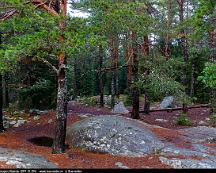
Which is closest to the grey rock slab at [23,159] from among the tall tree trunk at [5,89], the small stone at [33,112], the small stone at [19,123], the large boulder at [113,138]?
the large boulder at [113,138]

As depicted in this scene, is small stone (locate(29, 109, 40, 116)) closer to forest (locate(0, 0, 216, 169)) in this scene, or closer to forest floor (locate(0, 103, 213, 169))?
forest (locate(0, 0, 216, 169))

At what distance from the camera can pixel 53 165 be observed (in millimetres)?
13172

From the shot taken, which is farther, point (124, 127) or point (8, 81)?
point (8, 81)

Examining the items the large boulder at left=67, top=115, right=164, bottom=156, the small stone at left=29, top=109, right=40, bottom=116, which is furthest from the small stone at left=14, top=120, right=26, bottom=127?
the large boulder at left=67, top=115, right=164, bottom=156

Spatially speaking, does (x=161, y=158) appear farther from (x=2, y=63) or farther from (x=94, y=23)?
(x=2, y=63)

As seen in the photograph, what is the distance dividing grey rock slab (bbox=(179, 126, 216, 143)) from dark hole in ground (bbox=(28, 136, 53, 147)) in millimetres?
7984

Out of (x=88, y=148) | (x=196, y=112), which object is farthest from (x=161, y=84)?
(x=196, y=112)

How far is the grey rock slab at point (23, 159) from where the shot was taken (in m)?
12.4

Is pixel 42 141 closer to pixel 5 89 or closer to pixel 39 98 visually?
pixel 39 98

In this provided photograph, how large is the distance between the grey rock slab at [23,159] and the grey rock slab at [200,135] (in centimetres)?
949

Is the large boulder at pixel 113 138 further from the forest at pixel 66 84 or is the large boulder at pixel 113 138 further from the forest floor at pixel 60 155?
the forest floor at pixel 60 155

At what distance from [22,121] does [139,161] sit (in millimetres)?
12298

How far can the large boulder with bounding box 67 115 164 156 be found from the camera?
54.3 ft

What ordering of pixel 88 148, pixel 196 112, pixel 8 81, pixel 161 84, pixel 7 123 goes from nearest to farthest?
pixel 88 148 → pixel 161 84 → pixel 7 123 → pixel 8 81 → pixel 196 112
